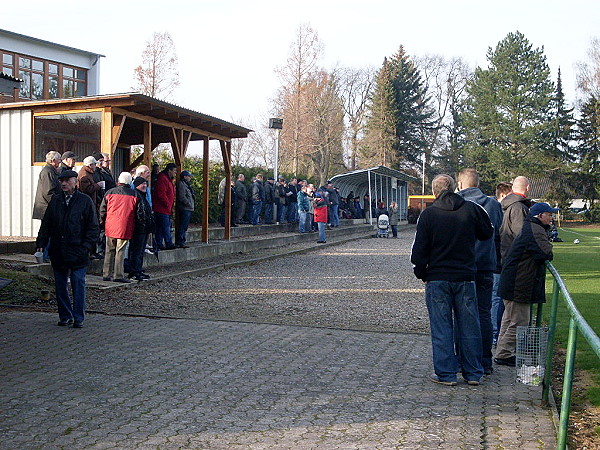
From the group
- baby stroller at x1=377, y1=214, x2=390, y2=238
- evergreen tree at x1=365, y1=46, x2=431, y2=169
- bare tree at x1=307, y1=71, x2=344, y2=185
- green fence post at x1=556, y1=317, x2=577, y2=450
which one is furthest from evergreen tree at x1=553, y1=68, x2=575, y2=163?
green fence post at x1=556, y1=317, x2=577, y2=450

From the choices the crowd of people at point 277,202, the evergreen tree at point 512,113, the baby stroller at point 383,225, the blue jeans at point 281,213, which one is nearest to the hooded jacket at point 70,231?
the crowd of people at point 277,202

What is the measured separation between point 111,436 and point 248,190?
21710 mm

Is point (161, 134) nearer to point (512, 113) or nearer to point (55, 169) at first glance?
point (55, 169)

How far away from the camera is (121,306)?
1056 centimetres

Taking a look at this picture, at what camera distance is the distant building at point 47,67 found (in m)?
32.5

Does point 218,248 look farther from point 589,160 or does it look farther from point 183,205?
point 589,160

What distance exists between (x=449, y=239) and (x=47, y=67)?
1237 inches

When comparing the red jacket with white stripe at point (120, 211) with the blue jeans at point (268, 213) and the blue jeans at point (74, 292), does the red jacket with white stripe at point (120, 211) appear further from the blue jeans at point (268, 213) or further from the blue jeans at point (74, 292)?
the blue jeans at point (268, 213)

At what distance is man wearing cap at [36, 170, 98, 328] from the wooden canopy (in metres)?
5.82

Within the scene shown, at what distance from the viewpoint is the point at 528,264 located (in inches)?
283

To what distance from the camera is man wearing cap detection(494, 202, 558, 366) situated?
7113 millimetres

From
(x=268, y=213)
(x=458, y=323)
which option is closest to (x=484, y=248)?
(x=458, y=323)

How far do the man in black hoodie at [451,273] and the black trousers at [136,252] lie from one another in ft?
22.2

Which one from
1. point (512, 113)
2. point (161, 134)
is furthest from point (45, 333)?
point (512, 113)
